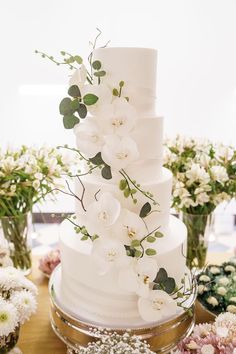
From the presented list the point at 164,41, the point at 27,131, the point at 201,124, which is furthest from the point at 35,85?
the point at 201,124

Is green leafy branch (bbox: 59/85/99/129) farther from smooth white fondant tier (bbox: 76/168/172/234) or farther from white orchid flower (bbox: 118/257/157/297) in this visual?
white orchid flower (bbox: 118/257/157/297)

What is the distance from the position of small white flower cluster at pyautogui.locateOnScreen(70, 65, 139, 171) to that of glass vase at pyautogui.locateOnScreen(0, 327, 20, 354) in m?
0.55

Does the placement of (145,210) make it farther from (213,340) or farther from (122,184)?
(213,340)

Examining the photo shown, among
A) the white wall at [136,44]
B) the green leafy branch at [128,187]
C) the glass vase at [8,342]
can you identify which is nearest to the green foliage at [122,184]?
the green leafy branch at [128,187]

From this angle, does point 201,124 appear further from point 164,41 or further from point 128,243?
point 128,243

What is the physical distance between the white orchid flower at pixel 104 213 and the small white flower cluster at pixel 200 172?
18.7 inches

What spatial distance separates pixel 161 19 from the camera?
243 centimetres

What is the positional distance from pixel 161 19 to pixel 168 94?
0.51 m

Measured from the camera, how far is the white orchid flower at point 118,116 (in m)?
0.91

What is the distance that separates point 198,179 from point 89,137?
56 centimetres

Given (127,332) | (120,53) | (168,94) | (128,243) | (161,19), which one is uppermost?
(161,19)

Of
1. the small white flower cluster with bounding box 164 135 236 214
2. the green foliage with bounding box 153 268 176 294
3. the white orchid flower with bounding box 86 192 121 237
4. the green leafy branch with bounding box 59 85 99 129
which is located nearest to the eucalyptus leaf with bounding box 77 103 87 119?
the green leafy branch with bounding box 59 85 99 129

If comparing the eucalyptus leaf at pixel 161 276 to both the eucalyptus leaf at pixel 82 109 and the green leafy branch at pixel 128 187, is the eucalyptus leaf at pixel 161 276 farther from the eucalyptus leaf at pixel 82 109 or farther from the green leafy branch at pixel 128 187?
the eucalyptus leaf at pixel 82 109

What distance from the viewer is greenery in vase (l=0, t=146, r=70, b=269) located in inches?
50.4
